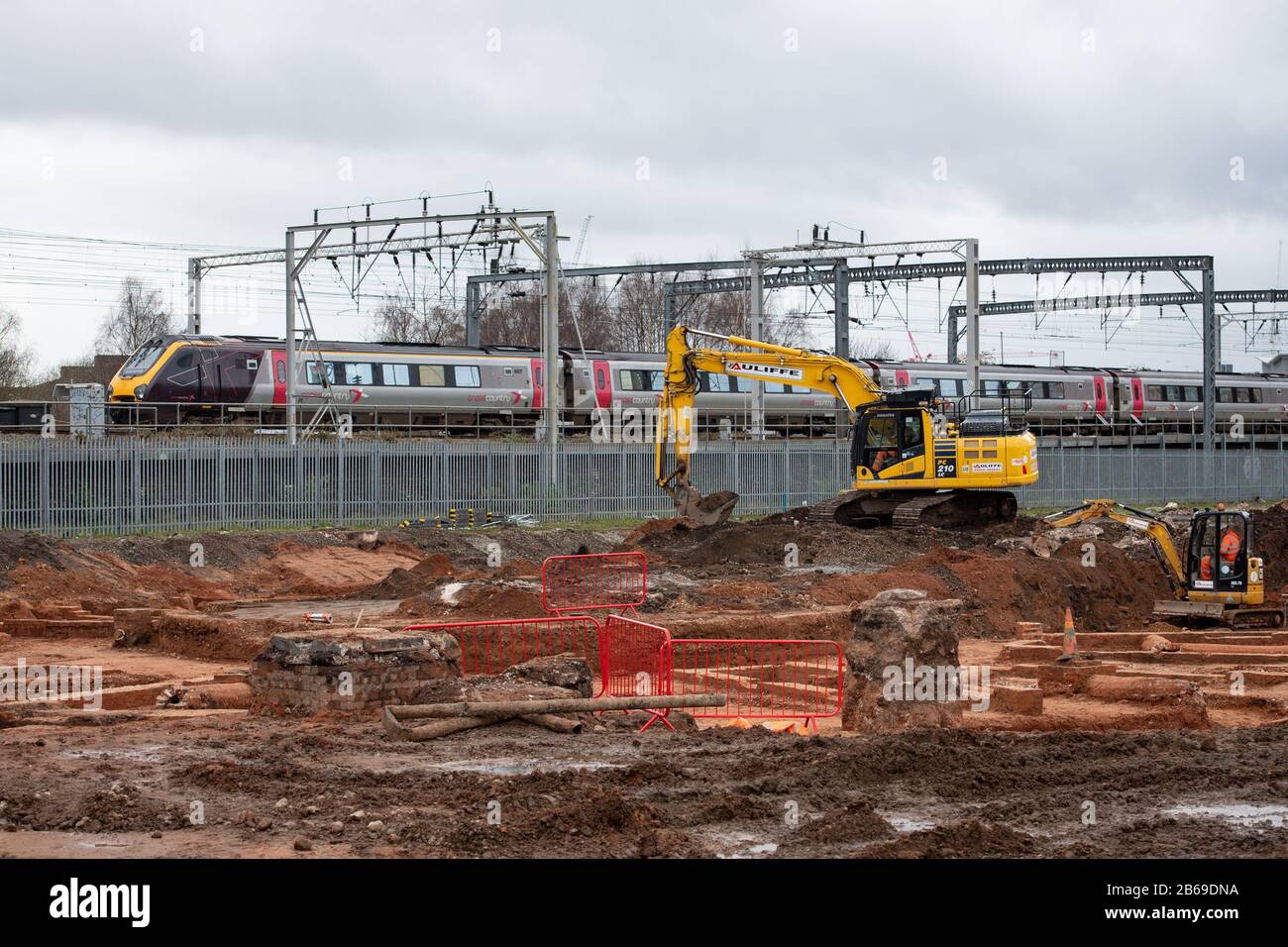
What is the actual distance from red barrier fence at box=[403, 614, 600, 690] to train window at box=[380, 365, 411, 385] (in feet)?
76.8

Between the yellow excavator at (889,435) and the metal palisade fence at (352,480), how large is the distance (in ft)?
19.7

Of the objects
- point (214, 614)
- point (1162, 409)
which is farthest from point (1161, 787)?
point (1162, 409)

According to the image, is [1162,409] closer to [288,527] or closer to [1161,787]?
[288,527]

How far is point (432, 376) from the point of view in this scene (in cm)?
4059

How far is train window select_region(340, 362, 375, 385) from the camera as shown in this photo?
39.2m

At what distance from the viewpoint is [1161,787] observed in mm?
9445

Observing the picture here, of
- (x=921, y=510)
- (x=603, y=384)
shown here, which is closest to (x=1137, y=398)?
(x=603, y=384)

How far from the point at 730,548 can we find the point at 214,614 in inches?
417

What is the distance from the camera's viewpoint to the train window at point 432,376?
40.5 meters

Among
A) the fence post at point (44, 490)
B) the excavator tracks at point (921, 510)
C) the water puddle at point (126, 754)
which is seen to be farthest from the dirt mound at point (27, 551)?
the excavator tracks at point (921, 510)

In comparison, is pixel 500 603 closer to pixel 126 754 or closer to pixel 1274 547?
pixel 126 754

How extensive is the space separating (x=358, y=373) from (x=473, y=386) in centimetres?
347

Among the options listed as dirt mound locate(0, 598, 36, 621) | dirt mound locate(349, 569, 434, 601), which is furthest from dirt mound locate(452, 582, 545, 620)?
dirt mound locate(0, 598, 36, 621)
